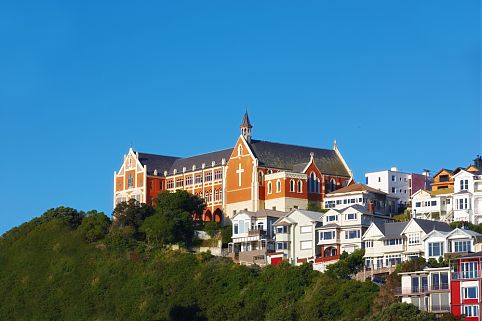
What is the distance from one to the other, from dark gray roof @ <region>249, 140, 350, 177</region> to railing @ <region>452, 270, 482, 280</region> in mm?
37903

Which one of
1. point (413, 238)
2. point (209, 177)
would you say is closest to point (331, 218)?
point (413, 238)

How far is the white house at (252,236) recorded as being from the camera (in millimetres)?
116562

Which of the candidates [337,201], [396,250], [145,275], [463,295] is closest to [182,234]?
[145,275]

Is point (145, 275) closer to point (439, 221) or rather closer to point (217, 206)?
point (217, 206)

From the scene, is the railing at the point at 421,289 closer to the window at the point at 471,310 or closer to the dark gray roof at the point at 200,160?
the window at the point at 471,310

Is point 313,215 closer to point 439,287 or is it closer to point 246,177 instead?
point 246,177

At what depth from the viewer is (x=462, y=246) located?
101 meters

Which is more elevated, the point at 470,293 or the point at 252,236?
the point at 252,236

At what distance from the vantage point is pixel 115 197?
14175cm

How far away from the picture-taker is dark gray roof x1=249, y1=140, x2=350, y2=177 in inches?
5138

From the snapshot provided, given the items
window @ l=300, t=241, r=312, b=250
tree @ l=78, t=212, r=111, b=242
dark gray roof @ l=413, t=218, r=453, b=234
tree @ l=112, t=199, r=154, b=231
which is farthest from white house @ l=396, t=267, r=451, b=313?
tree @ l=78, t=212, r=111, b=242

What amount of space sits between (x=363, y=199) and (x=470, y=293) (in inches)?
1162

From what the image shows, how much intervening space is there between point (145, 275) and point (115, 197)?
81.1 feet

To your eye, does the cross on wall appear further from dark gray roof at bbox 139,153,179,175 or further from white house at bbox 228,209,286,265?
dark gray roof at bbox 139,153,179,175
